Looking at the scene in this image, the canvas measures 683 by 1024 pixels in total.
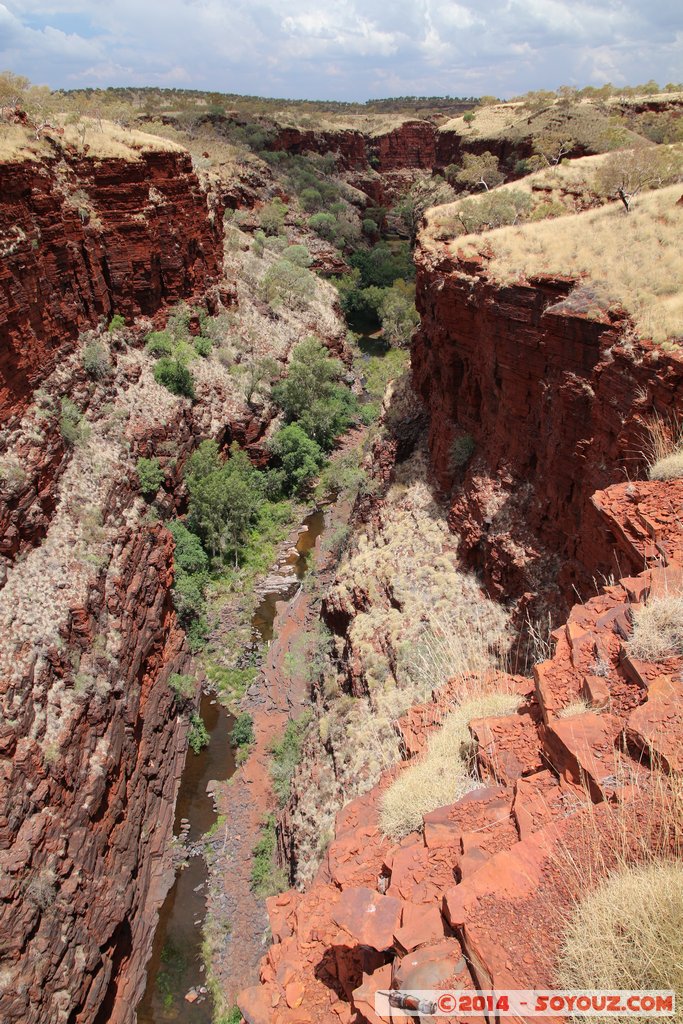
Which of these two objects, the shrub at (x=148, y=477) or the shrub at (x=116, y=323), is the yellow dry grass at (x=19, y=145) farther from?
the shrub at (x=148, y=477)

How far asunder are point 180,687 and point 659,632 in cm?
1596

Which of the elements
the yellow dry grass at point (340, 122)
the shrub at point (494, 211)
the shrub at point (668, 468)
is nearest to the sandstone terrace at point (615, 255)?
the shrub at point (494, 211)

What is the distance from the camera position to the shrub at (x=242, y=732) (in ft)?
59.7

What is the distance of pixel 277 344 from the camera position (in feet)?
117

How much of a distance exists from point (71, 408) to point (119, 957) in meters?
16.1

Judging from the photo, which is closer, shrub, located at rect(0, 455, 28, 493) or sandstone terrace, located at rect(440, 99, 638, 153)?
shrub, located at rect(0, 455, 28, 493)

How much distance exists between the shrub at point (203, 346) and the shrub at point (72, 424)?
912 cm

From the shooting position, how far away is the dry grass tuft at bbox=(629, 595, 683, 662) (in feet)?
19.4

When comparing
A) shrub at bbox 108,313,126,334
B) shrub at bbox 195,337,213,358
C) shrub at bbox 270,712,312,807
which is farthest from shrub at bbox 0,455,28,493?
shrub at bbox 195,337,213,358

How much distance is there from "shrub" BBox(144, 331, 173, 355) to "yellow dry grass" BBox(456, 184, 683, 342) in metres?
14.9

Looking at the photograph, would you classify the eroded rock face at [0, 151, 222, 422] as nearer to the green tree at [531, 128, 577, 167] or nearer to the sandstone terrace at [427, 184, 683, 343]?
the sandstone terrace at [427, 184, 683, 343]

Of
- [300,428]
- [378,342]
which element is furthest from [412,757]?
[378,342]

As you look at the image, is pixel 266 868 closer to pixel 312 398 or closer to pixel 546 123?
pixel 312 398

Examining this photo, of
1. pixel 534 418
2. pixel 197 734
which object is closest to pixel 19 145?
pixel 534 418
